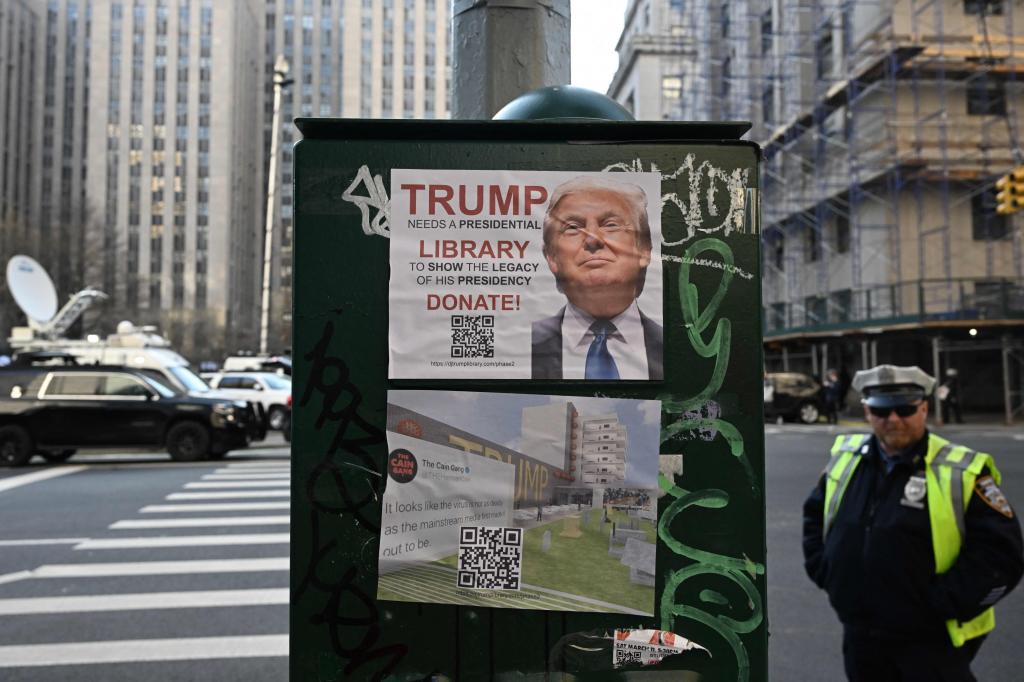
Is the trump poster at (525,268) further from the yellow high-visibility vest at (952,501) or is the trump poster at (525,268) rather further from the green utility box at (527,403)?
the yellow high-visibility vest at (952,501)

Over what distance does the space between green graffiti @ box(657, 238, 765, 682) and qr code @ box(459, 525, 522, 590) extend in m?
0.33

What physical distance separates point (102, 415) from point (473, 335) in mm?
15901

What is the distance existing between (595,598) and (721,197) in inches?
37.5

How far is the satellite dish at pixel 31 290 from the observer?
25672mm

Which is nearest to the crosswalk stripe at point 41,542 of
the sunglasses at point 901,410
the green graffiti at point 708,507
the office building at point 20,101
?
the sunglasses at point 901,410

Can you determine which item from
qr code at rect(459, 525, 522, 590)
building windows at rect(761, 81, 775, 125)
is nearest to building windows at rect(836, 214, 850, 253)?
building windows at rect(761, 81, 775, 125)

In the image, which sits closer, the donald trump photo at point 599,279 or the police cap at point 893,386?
the donald trump photo at point 599,279

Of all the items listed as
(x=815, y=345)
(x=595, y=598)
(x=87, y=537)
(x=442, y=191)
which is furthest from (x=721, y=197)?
(x=815, y=345)

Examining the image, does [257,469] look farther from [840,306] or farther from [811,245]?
[811,245]

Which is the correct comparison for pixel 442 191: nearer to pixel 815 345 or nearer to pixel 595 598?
pixel 595 598

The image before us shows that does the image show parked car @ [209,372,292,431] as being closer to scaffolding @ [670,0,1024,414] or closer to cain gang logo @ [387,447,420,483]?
scaffolding @ [670,0,1024,414]

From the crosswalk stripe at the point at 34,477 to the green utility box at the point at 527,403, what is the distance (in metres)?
12.7

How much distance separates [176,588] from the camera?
23.0 ft

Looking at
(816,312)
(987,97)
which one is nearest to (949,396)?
(816,312)
